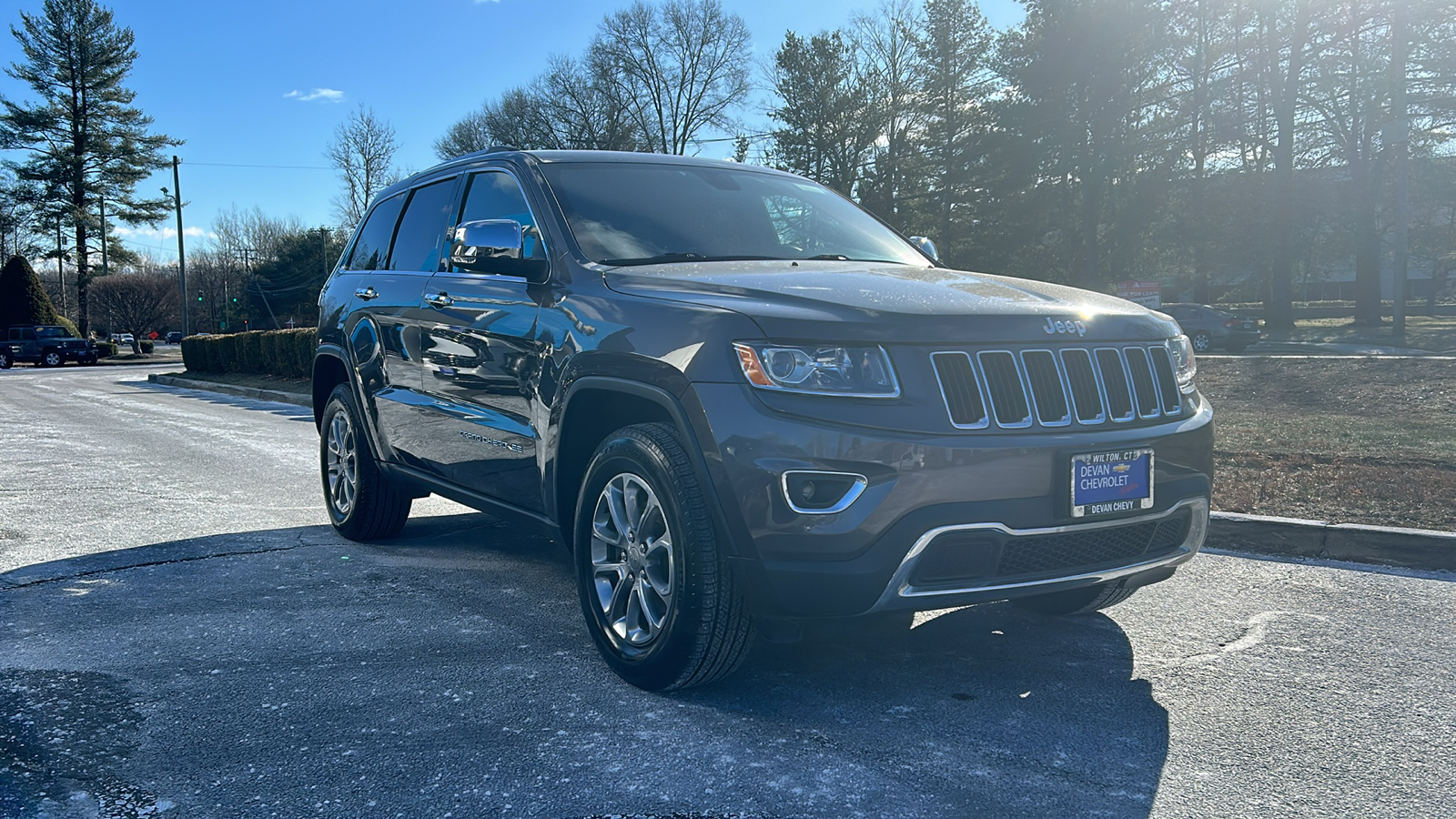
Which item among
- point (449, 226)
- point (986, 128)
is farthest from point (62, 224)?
point (449, 226)

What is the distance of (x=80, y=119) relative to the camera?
179ft

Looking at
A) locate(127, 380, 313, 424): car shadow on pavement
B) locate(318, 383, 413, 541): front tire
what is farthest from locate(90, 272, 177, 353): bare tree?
locate(318, 383, 413, 541): front tire

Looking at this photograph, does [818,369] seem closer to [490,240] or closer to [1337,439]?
[490,240]

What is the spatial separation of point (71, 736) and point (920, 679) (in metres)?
2.56

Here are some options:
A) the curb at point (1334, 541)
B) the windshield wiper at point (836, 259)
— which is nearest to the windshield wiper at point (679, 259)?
the windshield wiper at point (836, 259)

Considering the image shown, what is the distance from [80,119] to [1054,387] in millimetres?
62365

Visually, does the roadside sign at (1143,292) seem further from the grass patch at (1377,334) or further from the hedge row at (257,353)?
the hedge row at (257,353)

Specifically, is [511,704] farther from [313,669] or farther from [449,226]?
[449,226]

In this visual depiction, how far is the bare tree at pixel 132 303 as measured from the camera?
79.1 m

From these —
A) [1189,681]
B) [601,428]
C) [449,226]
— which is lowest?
[1189,681]

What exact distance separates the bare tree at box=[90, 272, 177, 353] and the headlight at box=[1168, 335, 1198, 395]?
275 feet

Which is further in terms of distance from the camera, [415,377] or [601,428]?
[415,377]

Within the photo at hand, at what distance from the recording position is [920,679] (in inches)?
144

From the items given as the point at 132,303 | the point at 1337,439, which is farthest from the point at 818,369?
the point at 132,303
